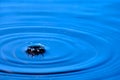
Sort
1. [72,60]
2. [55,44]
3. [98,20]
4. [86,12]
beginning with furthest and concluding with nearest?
[86,12]
[98,20]
[55,44]
[72,60]

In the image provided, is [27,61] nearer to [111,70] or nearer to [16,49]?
[16,49]

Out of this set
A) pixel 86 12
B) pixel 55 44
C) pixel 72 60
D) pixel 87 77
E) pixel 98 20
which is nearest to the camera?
pixel 87 77

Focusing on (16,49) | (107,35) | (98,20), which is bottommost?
(16,49)

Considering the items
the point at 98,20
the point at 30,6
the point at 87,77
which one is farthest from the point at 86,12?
the point at 87,77

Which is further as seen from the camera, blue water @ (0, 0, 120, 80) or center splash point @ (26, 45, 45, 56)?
center splash point @ (26, 45, 45, 56)

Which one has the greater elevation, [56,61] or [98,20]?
[98,20]

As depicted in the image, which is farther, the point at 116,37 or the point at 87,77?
the point at 116,37

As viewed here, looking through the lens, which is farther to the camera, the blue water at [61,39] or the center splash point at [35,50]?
the center splash point at [35,50]
